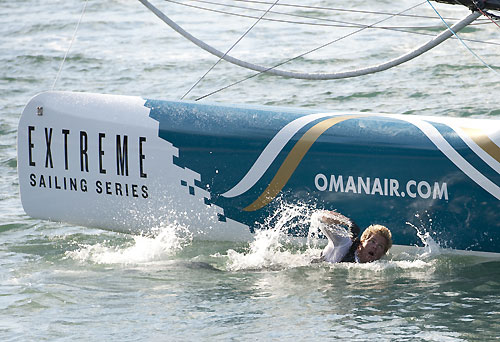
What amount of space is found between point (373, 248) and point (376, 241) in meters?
0.05

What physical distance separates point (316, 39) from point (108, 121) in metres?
6.29

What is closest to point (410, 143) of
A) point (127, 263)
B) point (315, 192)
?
point (315, 192)

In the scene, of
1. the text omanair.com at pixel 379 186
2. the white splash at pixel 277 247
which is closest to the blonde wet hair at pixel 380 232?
the text omanair.com at pixel 379 186

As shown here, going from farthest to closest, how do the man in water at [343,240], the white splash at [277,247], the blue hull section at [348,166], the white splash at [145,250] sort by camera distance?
the white splash at [145,250] → the white splash at [277,247] → the man in water at [343,240] → the blue hull section at [348,166]

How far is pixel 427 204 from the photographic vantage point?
18.6 ft

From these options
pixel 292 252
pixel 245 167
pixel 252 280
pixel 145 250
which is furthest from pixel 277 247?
pixel 145 250

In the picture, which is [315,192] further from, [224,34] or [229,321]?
[224,34]

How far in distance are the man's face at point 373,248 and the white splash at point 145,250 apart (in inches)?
49.2

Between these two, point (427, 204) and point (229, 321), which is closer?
point (229, 321)

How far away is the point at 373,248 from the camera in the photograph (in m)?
5.65

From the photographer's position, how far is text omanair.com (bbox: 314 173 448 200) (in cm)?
563

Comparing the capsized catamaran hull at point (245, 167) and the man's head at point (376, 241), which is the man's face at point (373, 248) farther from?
the capsized catamaran hull at point (245, 167)

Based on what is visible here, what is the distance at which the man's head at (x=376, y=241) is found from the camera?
18.5 feet

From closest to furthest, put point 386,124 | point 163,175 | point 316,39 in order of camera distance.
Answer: point 386,124 < point 163,175 < point 316,39
